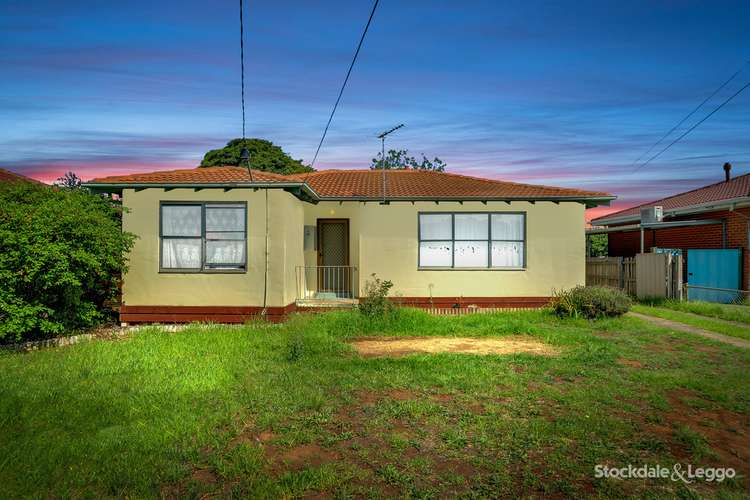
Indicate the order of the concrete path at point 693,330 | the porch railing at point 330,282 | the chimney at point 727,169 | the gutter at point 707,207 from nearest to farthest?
the concrete path at point 693,330 < the porch railing at point 330,282 < the gutter at point 707,207 < the chimney at point 727,169

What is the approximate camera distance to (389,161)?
1727 inches

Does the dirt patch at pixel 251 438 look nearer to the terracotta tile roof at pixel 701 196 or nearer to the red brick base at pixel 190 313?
the red brick base at pixel 190 313

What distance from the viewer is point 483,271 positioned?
50.2ft

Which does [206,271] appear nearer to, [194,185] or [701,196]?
[194,185]

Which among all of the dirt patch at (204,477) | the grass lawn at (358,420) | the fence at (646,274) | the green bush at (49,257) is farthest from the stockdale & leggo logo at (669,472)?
the fence at (646,274)

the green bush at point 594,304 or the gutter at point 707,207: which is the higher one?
the gutter at point 707,207

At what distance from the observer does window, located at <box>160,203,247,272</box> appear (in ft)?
42.1

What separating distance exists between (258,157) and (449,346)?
27.7 metres

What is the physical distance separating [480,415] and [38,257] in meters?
8.58

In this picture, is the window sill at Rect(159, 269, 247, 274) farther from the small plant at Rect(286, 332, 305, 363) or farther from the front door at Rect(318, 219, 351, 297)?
the front door at Rect(318, 219, 351, 297)

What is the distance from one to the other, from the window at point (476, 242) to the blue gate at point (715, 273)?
21.1 feet

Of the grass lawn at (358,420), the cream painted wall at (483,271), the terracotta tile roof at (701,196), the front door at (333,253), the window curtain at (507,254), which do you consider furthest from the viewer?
the terracotta tile roof at (701,196)

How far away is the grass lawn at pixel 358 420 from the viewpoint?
442cm

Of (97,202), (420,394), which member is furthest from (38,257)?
(420,394)
